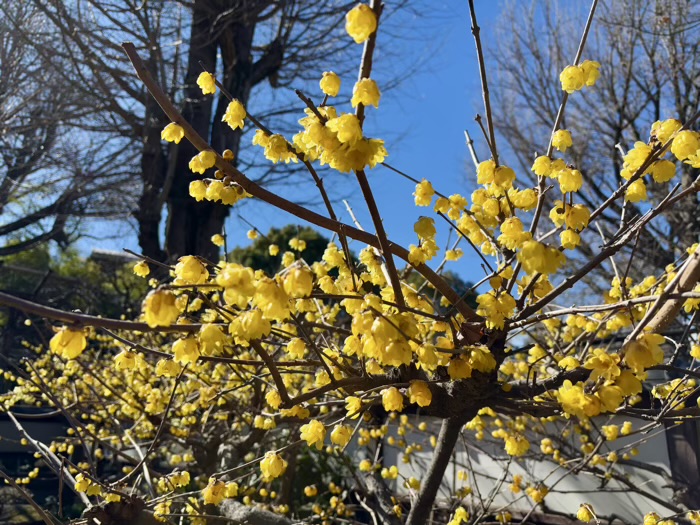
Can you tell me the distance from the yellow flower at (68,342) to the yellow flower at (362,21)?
0.96m

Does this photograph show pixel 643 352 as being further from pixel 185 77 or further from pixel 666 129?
pixel 185 77

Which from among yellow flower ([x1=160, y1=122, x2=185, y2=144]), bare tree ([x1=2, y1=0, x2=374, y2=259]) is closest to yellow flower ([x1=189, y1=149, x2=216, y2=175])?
yellow flower ([x1=160, y1=122, x2=185, y2=144])

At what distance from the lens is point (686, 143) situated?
1.68 metres

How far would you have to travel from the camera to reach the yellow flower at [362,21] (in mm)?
1229

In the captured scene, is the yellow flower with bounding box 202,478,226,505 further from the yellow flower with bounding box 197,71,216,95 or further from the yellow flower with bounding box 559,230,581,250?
the yellow flower with bounding box 559,230,581,250

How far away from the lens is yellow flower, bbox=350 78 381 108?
130cm

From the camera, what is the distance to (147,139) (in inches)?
377

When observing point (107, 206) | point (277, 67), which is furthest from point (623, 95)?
point (107, 206)

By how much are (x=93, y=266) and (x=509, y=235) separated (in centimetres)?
1808

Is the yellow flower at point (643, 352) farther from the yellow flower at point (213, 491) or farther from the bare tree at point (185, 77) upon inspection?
the bare tree at point (185, 77)

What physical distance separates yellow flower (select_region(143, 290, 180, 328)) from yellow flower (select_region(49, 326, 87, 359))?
0.19 metres

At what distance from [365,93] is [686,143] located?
1.07 m

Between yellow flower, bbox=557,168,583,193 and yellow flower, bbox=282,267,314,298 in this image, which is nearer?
yellow flower, bbox=282,267,314,298

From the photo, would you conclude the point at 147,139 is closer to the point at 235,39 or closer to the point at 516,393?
the point at 235,39
